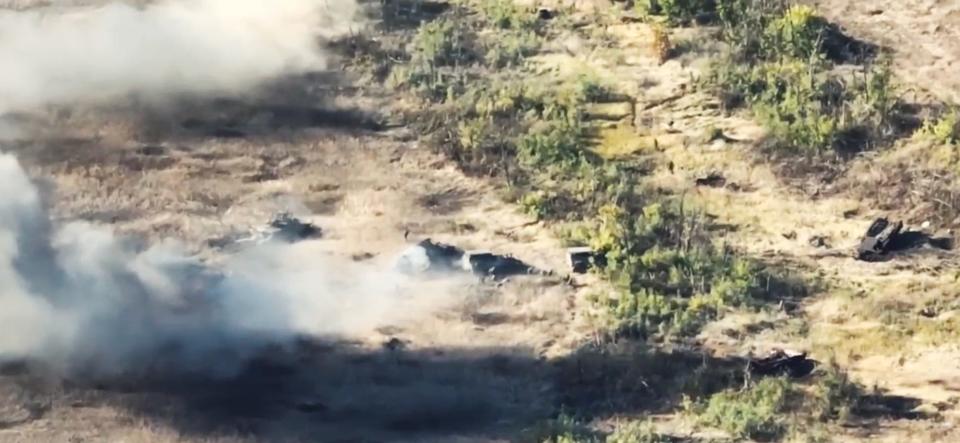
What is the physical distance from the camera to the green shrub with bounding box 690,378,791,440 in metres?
18.0

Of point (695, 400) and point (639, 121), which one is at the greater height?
point (639, 121)

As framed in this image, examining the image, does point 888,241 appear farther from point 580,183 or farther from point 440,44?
point 440,44

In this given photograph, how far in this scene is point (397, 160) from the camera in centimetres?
2436

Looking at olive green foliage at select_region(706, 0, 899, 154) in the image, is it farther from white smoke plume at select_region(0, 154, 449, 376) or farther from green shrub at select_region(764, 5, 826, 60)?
white smoke plume at select_region(0, 154, 449, 376)

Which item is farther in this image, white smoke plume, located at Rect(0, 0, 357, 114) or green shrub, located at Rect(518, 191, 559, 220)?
white smoke plume, located at Rect(0, 0, 357, 114)

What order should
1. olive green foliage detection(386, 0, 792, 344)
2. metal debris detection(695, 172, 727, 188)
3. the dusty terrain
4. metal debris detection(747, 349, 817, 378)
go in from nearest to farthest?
the dusty terrain
metal debris detection(747, 349, 817, 378)
olive green foliage detection(386, 0, 792, 344)
metal debris detection(695, 172, 727, 188)

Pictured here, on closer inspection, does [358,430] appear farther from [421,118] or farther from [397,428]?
[421,118]

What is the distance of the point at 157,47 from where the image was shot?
2652 cm

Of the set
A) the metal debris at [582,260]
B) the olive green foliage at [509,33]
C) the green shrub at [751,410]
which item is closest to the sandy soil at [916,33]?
the olive green foliage at [509,33]

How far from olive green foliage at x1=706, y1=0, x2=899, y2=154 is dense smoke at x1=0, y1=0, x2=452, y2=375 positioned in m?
6.33

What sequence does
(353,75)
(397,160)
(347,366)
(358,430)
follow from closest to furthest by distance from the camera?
(358,430), (347,366), (397,160), (353,75)

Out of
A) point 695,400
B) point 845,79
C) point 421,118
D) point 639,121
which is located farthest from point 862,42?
point 695,400

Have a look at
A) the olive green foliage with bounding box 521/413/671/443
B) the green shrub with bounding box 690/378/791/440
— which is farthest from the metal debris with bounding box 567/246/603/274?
the olive green foliage with bounding box 521/413/671/443

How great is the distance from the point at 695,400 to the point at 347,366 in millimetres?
3939
